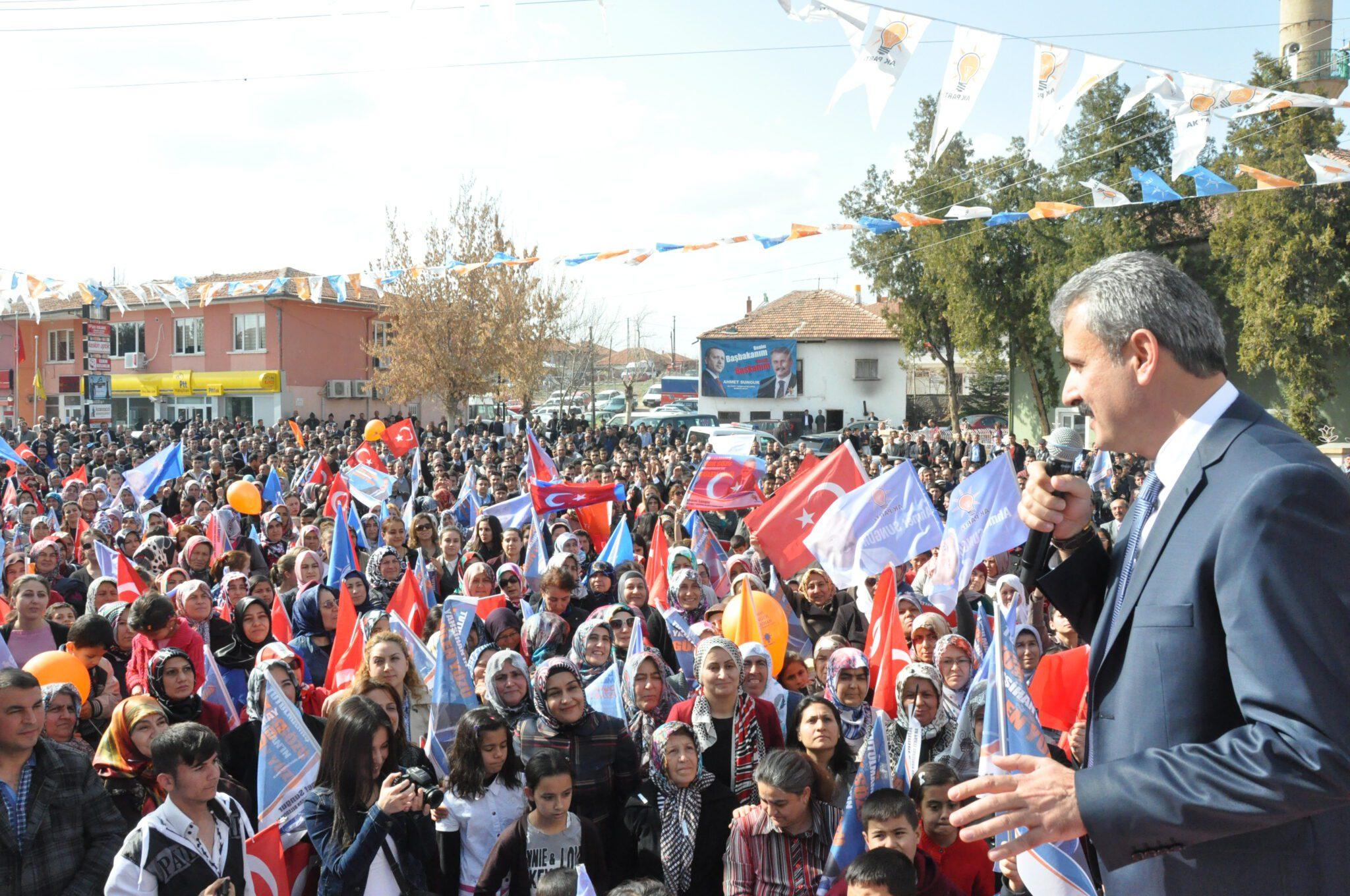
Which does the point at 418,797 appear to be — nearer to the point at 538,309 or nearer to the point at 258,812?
the point at 258,812

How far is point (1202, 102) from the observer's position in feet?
34.8

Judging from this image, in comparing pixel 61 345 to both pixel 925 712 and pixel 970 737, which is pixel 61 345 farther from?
pixel 970 737

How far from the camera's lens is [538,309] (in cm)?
3534

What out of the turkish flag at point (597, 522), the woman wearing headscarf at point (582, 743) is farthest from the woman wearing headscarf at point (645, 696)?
the turkish flag at point (597, 522)

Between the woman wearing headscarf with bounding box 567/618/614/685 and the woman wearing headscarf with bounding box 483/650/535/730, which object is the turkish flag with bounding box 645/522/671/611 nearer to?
the woman wearing headscarf with bounding box 567/618/614/685

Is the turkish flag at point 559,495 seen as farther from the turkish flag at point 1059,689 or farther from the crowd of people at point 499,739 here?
the turkish flag at point 1059,689

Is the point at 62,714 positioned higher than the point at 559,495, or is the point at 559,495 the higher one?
the point at 559,495

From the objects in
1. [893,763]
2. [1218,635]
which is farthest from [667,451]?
[1218,635]

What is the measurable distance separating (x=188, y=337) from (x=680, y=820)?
47.5 metres

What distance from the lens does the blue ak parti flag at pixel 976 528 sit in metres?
8.58

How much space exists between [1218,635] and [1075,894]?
6.39ft

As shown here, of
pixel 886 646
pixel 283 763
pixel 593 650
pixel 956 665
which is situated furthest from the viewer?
pixel 886 646

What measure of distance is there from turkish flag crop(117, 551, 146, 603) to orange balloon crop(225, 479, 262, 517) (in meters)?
4.72

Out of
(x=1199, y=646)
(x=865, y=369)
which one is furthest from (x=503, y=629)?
(x=865, y=369)
